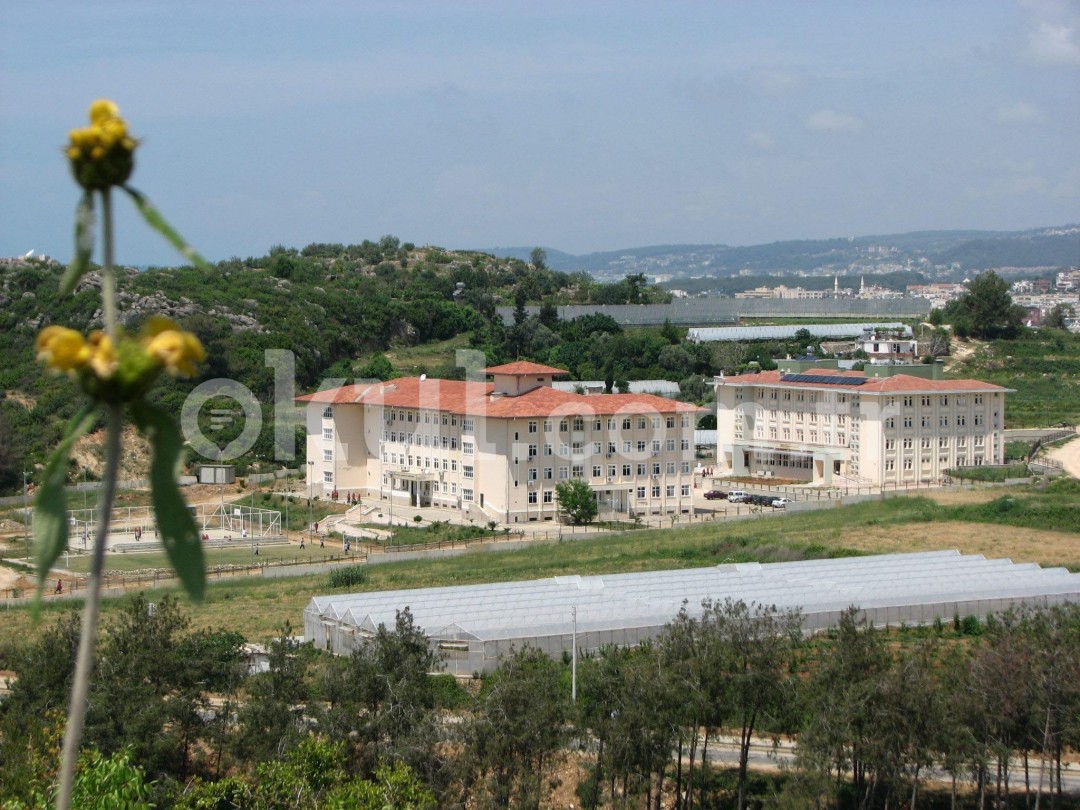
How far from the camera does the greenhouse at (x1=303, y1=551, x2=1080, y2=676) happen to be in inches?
945

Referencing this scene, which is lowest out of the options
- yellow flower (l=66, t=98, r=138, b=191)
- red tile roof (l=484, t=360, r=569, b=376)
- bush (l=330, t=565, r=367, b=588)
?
bush (l=330, t=565, r=367, b=588)

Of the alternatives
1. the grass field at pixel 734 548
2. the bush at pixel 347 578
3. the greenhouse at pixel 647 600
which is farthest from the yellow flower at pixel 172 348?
the bush at pixel 347 578

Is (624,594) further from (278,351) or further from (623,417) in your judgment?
(278,351)

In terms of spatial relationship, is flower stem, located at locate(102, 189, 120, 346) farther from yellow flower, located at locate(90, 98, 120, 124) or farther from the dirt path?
the dirt path

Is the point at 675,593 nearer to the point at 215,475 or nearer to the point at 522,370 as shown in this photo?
the point at 522,370

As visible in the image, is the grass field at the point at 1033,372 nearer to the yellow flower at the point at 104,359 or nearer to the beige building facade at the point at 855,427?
the beige building facade at the point at 855,427

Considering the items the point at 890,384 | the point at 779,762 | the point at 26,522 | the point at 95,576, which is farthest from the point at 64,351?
the point at 890,384

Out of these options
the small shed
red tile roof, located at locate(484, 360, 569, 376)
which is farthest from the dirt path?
the small shed

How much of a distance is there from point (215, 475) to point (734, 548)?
2182 cm

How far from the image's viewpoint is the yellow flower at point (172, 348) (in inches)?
115

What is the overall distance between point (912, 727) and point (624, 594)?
1050 cm

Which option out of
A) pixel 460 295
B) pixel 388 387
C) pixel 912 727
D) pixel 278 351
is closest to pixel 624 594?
pixel 912 727

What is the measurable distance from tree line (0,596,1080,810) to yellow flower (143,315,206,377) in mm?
12295

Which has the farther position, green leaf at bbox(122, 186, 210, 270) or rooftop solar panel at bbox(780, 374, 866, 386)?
rooftop solar panel at bbox(780, 374, 866, 386)
